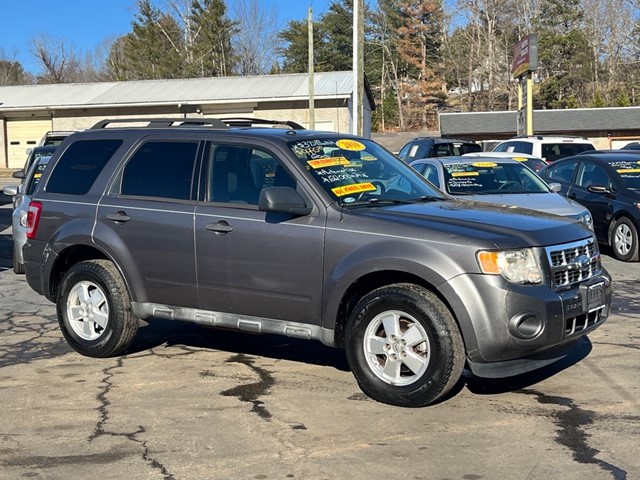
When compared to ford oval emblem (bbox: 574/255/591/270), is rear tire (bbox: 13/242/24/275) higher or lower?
lower

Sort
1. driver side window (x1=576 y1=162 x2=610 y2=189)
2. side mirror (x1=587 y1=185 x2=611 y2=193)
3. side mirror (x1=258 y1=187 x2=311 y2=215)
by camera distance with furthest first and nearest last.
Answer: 1. driver side window (x1=576 y1=162 x2=610 y2=189)
2. side mirror (x1=587 y1=185 x2=611 y2=193)
3. side mirror (x1=258 y1=187 x2=311 y2=215)

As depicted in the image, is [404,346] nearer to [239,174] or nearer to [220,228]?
[220,228]

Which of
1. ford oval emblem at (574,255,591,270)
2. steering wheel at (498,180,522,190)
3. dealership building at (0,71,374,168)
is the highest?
dealership building at (0,71,374,168)

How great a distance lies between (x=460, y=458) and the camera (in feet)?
15.7

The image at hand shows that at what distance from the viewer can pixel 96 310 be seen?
7.34m

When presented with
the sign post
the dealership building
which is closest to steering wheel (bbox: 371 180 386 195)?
the sign post

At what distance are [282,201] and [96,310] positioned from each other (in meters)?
2.22

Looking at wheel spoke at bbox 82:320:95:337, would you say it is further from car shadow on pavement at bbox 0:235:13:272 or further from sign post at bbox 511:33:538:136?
sign post at bbox 511:33:538:136

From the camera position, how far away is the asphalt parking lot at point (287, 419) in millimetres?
4715

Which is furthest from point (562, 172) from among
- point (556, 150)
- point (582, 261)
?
point (582, 261)

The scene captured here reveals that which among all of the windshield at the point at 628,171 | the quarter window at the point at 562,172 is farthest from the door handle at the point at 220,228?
the quarter window at the point at 562,172

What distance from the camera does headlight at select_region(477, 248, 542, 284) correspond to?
216 inches

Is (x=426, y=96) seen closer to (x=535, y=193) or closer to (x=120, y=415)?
(x=535, y=193)

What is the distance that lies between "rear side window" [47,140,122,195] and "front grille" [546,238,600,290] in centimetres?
378
